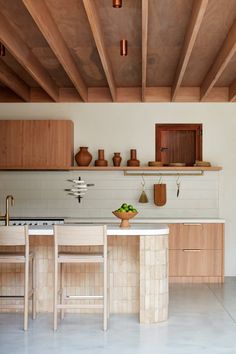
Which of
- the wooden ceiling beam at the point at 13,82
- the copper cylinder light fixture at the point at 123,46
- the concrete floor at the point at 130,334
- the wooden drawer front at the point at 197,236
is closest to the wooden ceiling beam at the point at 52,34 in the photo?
the copper cylinder light fixture at the point at 123,46

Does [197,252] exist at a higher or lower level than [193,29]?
lower

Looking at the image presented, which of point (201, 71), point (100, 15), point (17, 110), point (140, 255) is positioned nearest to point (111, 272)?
point (140, 255)

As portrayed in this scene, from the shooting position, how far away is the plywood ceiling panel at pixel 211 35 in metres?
3.99

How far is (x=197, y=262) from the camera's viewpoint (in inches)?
260

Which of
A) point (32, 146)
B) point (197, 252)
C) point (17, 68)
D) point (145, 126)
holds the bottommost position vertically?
point (197, 252)

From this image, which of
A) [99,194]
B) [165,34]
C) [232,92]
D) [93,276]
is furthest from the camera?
[99,194]

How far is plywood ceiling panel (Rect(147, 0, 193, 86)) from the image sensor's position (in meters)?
3.99

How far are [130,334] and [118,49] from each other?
2932 millimetres

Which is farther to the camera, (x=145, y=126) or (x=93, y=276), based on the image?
(x=145, y=126)

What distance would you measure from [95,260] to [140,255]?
0.51 m

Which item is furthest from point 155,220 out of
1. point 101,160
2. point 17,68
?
point 17,68

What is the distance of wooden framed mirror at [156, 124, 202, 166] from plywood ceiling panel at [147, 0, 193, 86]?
3.30 ft

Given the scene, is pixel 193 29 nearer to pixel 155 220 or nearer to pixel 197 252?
pixel 155 220

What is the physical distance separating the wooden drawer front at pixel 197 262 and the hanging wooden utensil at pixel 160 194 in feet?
2.68
